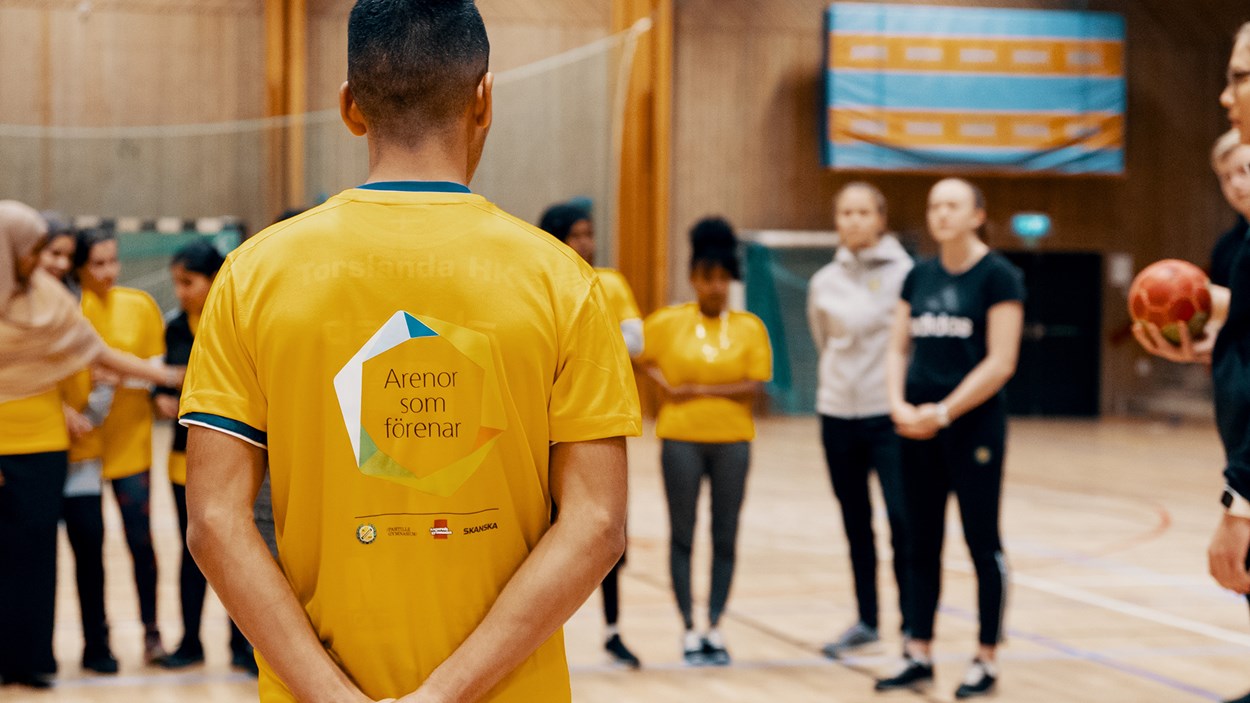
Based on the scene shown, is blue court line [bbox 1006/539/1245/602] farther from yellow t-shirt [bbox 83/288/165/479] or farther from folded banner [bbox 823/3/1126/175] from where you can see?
folded banner [bbox 823/3/1126/175]

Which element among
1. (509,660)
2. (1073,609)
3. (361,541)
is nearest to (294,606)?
(361,541)

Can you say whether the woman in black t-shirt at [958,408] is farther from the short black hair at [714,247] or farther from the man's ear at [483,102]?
the man's ear at [483,102]

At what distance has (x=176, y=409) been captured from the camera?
4672 millimetres

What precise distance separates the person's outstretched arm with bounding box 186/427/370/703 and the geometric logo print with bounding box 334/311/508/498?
0.13 m

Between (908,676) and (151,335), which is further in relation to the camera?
(151,335)

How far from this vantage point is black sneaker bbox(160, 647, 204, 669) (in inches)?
185

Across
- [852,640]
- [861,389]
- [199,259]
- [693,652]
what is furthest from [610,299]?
[852,640]

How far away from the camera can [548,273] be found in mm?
1386

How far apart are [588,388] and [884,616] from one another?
4.67m

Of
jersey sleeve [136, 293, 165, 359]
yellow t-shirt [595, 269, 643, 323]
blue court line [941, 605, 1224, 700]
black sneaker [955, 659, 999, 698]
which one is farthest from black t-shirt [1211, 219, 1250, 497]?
jersey sleeve [136, 293, 165, 359]

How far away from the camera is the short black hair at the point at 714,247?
16.4ft

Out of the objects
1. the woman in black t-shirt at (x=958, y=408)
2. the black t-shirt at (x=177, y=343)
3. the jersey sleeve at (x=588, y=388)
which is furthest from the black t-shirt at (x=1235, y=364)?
the black t-shirt at (x=177, y=343)

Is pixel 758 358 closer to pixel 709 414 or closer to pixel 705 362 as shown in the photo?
pixel 705 362

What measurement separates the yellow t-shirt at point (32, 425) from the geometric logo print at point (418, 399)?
3.44m
